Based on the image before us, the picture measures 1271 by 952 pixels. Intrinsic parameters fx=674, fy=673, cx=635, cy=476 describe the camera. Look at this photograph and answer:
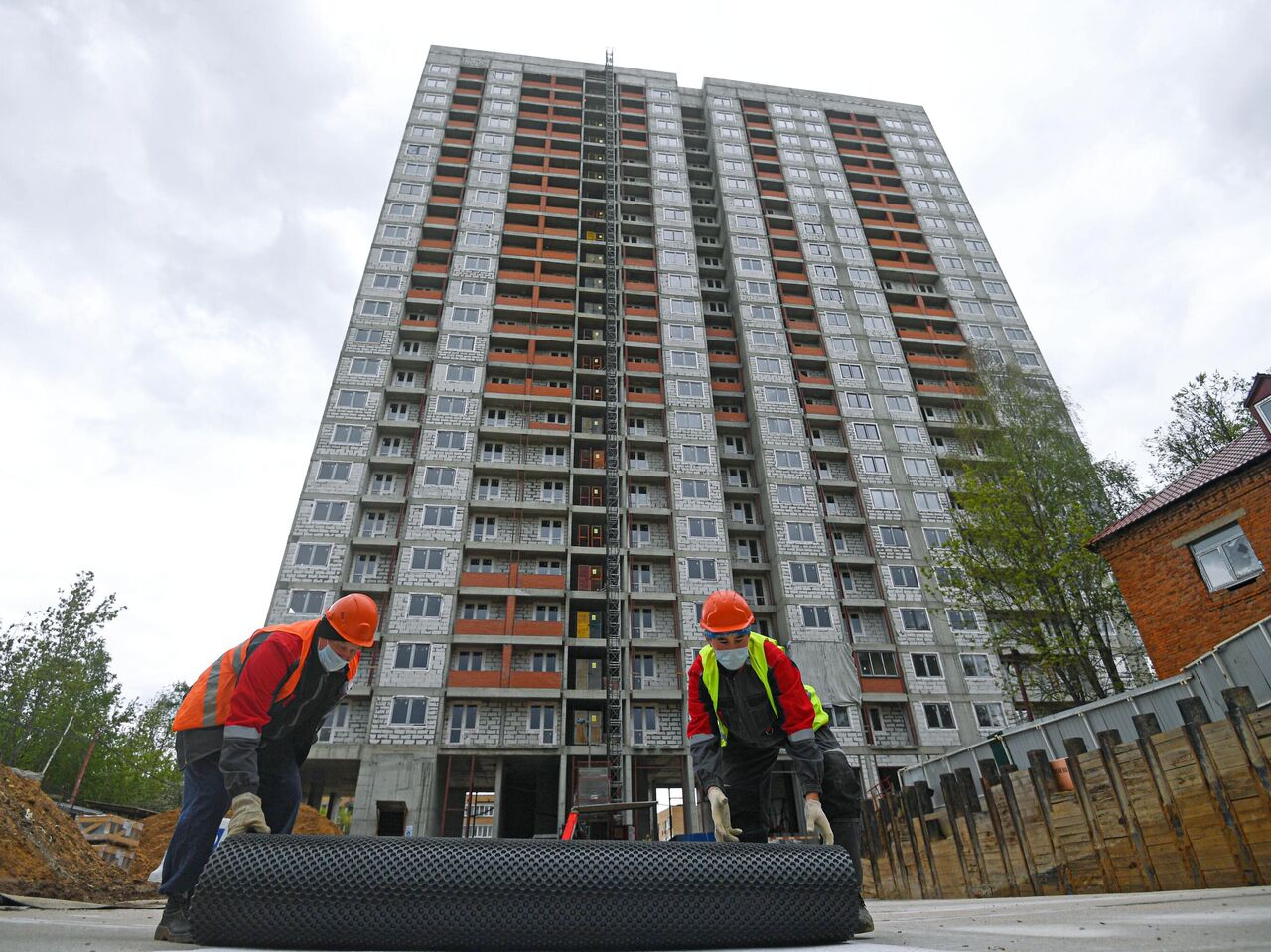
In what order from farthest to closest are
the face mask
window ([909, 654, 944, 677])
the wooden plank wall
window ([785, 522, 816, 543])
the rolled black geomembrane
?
window ([785, 522, 816, 543])
window ([909, 654, 944, 677])
the wooden plank wall
the face mask
the rolled black geomembrane

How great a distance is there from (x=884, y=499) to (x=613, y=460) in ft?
53.4

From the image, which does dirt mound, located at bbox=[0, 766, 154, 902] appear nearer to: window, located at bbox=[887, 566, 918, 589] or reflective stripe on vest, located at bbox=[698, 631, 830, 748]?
reflective stripe on vest, located at bbox=[698, 631, 830, 748]

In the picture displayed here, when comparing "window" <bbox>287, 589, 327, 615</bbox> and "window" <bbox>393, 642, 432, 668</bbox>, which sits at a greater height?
"window" <bbox>287, 589, 327, 615</bbox>

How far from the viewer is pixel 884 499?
40031 millimetres

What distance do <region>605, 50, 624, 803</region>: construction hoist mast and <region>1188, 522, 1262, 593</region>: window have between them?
23.9 m

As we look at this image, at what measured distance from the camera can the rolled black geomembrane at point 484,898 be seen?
9.14ft

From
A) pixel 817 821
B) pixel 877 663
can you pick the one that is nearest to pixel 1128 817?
pixel 817 821

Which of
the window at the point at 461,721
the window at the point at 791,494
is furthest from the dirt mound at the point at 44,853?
the window at the point at 791,494

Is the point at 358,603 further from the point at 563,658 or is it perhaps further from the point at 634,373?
the point at 634,373

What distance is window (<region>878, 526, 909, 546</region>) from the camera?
38625 millimetres

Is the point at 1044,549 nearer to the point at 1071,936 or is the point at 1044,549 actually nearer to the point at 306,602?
the point at 1071,936

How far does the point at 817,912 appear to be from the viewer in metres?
3.03

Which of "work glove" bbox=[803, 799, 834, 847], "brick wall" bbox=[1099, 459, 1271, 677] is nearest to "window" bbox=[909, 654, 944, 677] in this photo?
"brick wall" bbox=[1099, 459, 1271, 677]

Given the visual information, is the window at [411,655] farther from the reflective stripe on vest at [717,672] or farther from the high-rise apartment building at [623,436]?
the reflective stripe on vest at [717,672]
